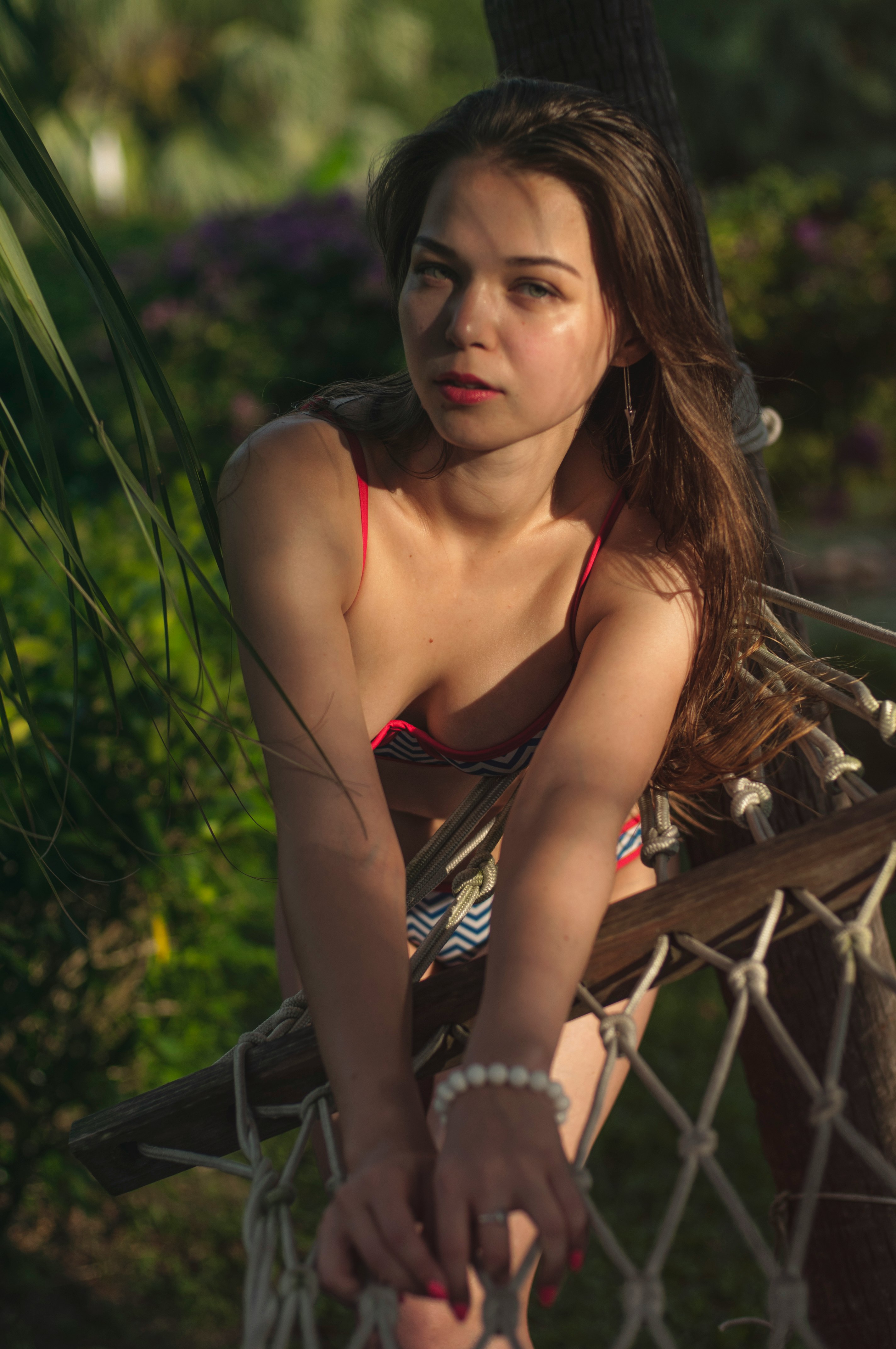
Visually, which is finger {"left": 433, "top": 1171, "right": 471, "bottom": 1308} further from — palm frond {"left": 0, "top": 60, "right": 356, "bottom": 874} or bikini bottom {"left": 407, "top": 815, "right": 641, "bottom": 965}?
bikini bottom {"left": 407, "top": 815, "right": 641, "bottom": 965}

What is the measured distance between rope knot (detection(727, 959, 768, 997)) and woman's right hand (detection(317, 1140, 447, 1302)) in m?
0.31

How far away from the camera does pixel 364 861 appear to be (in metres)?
1.16

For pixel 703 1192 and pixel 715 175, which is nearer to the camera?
pixel 703 1192

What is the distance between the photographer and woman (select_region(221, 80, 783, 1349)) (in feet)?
3.19

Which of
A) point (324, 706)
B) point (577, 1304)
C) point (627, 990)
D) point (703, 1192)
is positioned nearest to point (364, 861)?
point (324, 706)

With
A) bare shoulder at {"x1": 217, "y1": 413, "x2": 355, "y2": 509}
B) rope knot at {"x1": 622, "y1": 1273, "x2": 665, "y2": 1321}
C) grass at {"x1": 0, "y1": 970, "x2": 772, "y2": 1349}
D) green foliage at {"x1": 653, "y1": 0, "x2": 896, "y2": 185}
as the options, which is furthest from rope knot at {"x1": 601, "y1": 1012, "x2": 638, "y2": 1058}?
green foliage at {"x1": 653, "y1": 0, "x2": 896, "y2": 185}

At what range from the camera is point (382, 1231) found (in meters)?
0.88

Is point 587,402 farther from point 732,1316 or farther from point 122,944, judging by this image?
point 732,1316

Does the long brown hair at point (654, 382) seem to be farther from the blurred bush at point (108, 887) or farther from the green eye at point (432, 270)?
the blurred bush at point (108, 887)

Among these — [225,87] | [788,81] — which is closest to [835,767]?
→ [788,81]

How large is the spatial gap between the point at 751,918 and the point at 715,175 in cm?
2330

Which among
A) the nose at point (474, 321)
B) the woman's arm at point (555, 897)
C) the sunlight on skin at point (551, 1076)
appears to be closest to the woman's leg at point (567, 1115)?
the sunlight on skin at point (551, 1076)

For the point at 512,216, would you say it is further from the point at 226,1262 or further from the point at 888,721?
the point at 226,1262

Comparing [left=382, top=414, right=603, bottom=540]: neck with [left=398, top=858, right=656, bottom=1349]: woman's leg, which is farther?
[left=382, top=414, right=603, bottom=540]: neck
